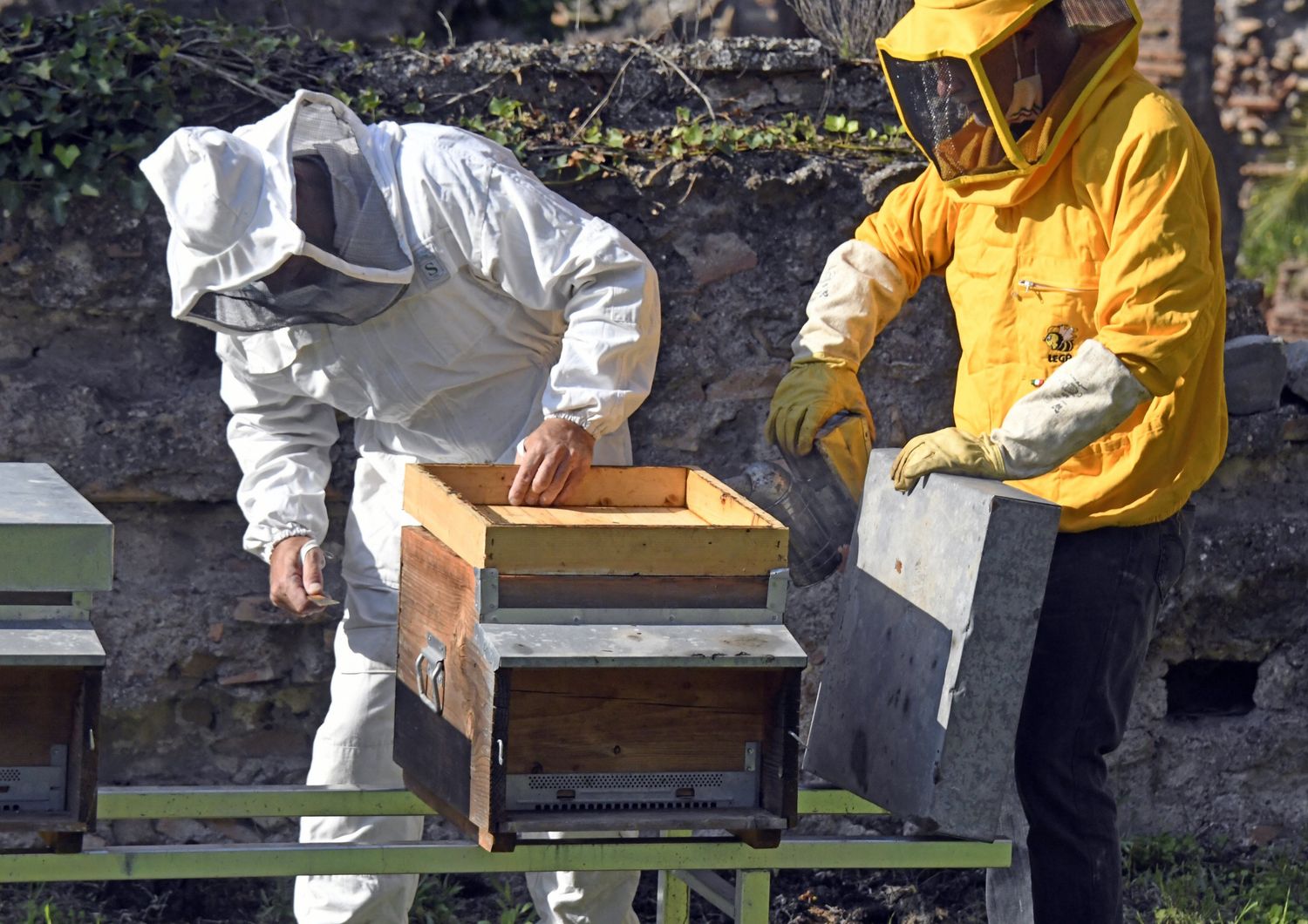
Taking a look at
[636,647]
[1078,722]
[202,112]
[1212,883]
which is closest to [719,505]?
[636,647]

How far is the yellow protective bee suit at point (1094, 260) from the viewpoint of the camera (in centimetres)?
301

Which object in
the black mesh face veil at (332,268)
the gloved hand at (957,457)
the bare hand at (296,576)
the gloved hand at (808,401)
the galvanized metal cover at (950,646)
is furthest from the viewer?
the bare hand at (296,576)

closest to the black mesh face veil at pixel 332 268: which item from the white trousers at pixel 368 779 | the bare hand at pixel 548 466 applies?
the bare hand at pixel 548 466

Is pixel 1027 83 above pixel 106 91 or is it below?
above

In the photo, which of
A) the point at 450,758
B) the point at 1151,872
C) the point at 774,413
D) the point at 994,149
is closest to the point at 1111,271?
the point at 994,149

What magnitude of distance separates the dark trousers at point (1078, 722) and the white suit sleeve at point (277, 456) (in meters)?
1.54

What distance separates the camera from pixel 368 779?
359 cm

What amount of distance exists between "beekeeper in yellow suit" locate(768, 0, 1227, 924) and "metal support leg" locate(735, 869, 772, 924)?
52 centimetres

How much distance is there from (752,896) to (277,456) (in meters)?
1.49

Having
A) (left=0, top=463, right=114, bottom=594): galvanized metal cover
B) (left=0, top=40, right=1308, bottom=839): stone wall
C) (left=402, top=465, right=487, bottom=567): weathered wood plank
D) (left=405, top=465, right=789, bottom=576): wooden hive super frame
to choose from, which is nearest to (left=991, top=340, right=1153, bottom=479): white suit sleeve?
(left=405, top=465, right=789, bottom=576): wooden hive super frame

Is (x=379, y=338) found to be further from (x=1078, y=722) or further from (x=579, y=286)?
(x=1078, y=722)

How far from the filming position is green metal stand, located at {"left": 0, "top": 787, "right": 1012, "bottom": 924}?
2719 mm

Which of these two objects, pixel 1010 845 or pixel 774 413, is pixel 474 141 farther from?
pixel 1010 845

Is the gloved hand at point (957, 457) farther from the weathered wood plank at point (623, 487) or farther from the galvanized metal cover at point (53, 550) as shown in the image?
the galvanized metal cover at point (53, 550)
